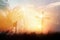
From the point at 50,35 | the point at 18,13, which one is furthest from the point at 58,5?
the point at 18,13

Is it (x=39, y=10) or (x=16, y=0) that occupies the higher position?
(x=16, y=0)

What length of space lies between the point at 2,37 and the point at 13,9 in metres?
0.33

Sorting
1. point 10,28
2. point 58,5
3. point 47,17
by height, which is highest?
point 58,5

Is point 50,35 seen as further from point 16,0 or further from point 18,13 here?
point 16,0

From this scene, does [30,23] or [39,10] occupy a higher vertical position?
[39,10]

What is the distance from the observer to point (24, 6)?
1451 millimetres

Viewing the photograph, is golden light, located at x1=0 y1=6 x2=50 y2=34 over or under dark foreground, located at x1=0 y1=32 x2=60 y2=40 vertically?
over

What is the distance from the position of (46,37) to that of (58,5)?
0.37 m

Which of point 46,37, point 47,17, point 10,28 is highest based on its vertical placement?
point 47,17

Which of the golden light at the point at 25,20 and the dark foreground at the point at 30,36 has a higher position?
the golden light at the point at 25,20

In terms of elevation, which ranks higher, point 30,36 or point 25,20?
point 25,20

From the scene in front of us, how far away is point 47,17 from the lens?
1425mm

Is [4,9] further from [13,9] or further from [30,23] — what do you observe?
[30,23]

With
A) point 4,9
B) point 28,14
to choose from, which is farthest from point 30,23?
point 4,9
